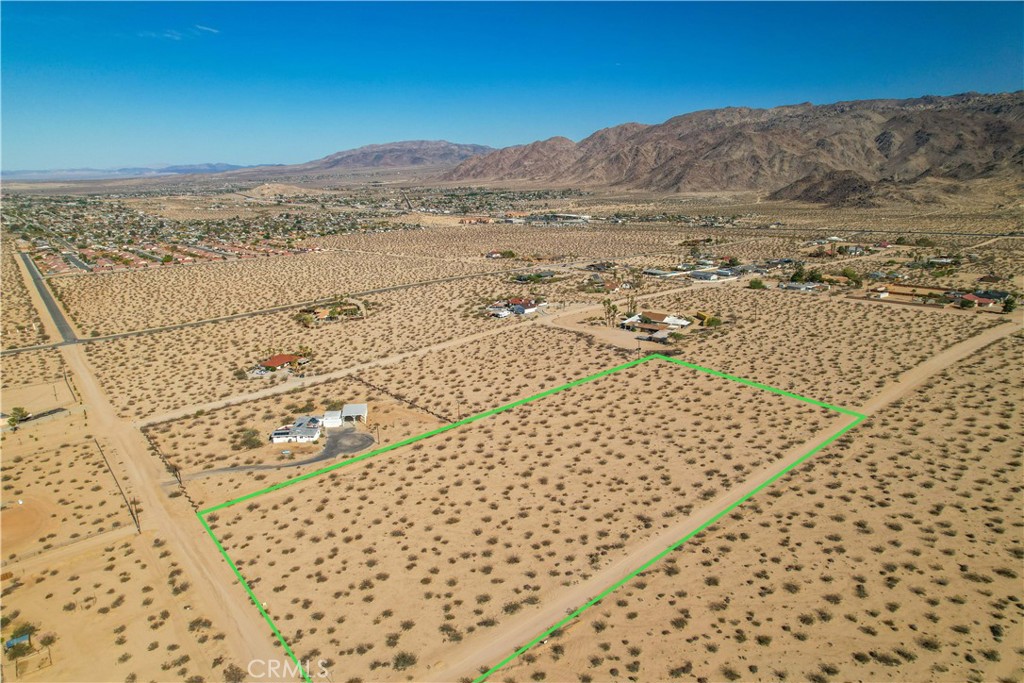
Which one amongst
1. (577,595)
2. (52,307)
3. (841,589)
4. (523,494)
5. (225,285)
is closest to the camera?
(841,589)

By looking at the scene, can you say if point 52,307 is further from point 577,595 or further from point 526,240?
point 526,240

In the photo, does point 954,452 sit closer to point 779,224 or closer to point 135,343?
point 135,343

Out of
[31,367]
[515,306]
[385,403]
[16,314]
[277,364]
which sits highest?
[515,306]

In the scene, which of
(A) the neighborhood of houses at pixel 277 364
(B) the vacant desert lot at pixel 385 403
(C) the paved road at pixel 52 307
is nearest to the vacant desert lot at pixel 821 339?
(B) the vacant desert lot at pixel 385 403

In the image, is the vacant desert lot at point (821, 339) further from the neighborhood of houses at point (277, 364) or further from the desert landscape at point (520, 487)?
the neighborhood of houses at point (277, 364)

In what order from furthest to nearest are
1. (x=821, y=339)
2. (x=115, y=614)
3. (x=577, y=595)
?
(x=821, y=339) < (x=115, y=614) < (x=577, y=595)

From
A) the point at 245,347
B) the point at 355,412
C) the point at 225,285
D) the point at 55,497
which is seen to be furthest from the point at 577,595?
the point at 225,285
